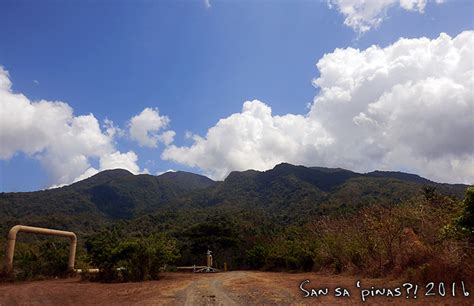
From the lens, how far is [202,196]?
121000 mm

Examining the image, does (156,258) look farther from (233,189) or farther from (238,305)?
(233,189)

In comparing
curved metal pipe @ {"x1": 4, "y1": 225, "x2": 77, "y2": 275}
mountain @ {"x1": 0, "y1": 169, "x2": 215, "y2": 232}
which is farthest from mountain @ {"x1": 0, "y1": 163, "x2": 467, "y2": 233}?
curved metal pipe @ {"x1": 4, "y1": 225, "x2": 77, "y2": 275}

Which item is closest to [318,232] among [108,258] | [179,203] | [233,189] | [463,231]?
[108,258]

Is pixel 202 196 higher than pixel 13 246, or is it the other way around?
pixel 202 196

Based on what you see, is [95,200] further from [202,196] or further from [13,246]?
[13,246]

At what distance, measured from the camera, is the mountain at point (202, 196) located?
77.3 m

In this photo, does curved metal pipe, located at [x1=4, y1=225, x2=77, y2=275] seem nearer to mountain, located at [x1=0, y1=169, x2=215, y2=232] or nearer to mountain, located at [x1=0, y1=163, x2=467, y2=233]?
mountain, located at [x1=0, y1=163, x2=467, y2=233]

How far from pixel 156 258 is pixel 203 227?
18274 millimetres

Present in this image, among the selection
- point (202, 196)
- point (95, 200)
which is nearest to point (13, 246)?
point (202, 196)

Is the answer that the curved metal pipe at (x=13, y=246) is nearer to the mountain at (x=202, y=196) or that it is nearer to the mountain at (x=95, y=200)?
the mountain at (x=202, y=196)

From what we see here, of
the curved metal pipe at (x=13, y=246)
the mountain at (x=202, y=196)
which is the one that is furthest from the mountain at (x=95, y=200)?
the curved metal pipe at (x=13, y=246)

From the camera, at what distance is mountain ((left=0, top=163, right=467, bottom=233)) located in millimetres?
77312

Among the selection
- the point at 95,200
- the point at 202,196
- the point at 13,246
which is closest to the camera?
the point at 13,246

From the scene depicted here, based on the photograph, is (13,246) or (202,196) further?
(202,196)
